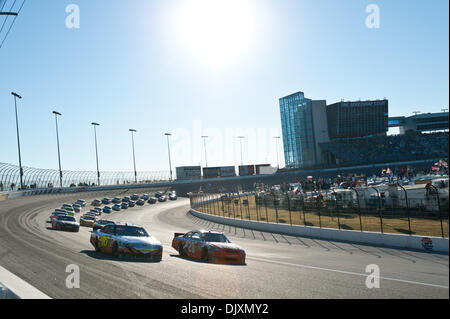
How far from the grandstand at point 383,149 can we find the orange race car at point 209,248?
246 feet

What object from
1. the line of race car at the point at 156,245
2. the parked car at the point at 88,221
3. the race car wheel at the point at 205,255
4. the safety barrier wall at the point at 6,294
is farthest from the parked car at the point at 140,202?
the safety barrier wall at the point at 6,294

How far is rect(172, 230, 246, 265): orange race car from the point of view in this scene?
1364 centimetres

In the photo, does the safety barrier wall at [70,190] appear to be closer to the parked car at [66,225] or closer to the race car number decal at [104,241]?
the parked car at [66,225]

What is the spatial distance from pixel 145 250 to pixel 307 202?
17537 millimetres

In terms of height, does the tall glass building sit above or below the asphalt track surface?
above

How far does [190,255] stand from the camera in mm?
15148

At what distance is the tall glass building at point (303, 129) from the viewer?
9369 cm

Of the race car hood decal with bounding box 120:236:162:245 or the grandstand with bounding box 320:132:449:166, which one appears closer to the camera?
the race car hood decal with bounding box 120:236:162:245

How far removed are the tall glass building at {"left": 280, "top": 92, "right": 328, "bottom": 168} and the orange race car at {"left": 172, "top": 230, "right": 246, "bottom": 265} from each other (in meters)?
79.7

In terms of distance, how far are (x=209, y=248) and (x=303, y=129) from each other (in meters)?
83.0

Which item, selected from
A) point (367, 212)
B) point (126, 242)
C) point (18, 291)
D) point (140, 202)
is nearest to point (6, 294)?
point (18, 291)

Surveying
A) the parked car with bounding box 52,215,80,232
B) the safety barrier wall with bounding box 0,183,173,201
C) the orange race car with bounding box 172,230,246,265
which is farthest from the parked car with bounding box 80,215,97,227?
the safety barrier wall with bounding box 0,183,173,201

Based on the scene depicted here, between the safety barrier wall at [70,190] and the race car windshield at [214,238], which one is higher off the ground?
the safety barrier wall at [70,190]

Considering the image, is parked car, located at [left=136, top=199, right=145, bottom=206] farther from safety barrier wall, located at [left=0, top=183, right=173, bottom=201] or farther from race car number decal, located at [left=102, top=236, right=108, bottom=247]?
race car number decal, located at [left=102, top=236, right=108, bottom=247]
